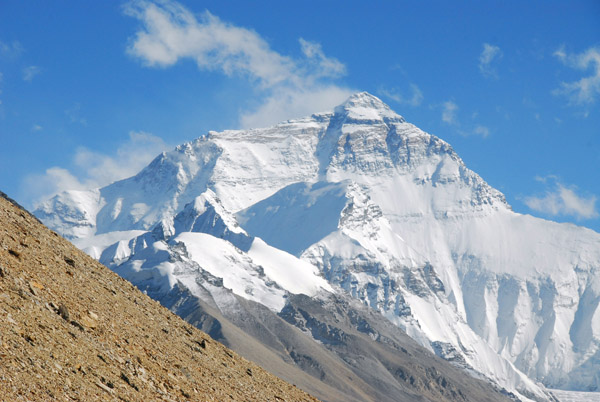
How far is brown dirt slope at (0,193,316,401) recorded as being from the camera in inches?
1202

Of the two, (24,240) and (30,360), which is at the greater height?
(24,240)

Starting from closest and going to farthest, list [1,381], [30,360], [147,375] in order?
[1,381] → [30,360] → [147,375]

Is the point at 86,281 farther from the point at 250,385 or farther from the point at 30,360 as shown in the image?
the point at 30,360

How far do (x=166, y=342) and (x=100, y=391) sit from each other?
11327 mm

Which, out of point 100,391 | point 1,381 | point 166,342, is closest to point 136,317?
point 166,342

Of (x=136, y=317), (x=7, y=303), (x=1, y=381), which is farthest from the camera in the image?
(x=136, y=317)

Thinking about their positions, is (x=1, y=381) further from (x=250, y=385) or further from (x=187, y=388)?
(x=250, y=385)

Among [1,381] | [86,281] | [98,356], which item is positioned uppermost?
[86,281]

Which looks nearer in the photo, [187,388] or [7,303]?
[7,303]

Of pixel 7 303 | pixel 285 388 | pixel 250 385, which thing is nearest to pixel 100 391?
pixel 7 303

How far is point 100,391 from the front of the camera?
31.5 m

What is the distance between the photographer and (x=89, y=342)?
35.2 m

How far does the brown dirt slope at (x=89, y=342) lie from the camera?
100 feet

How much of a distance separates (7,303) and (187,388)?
8218 mm
